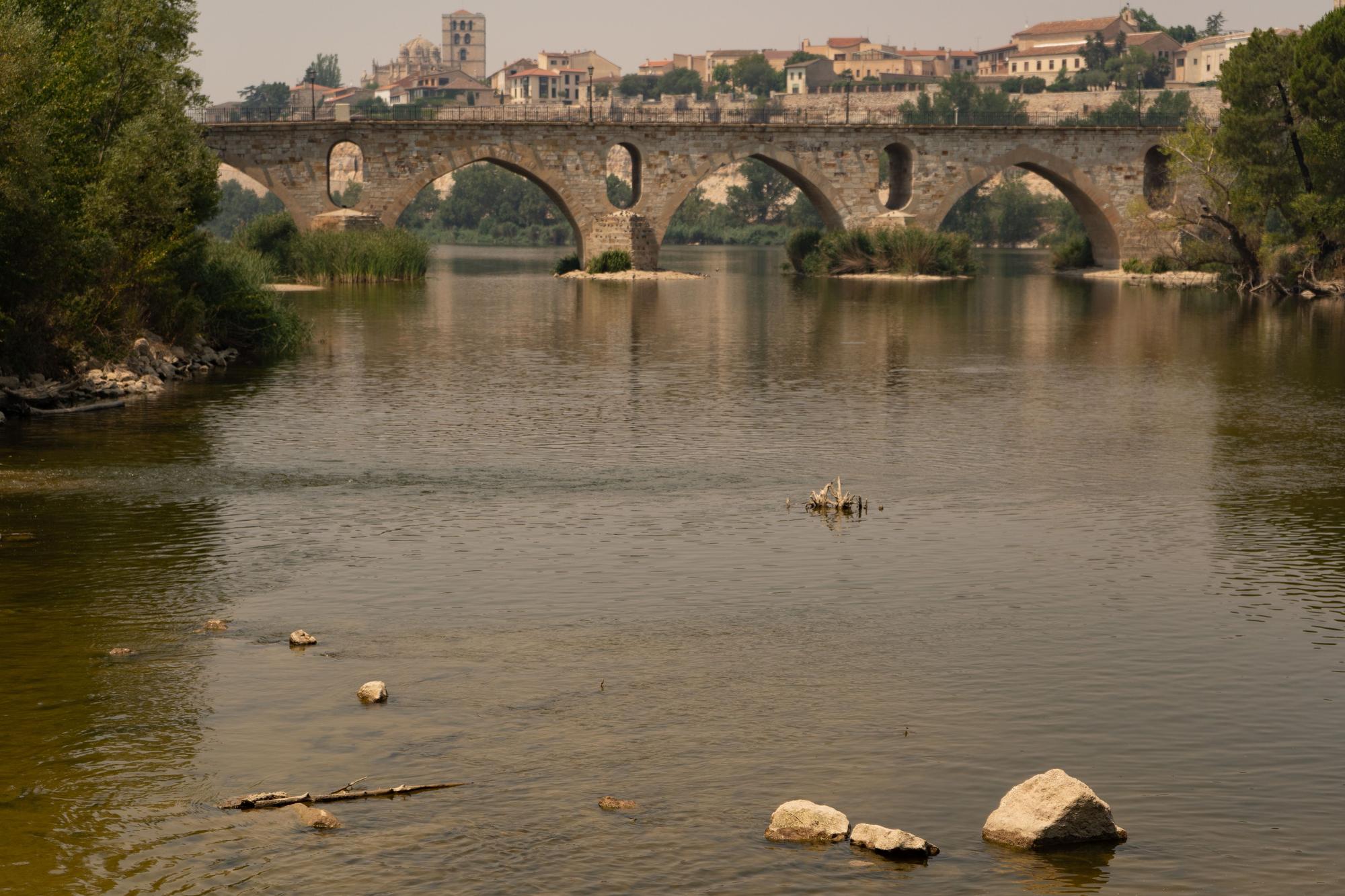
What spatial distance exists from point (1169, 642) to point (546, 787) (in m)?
5.44

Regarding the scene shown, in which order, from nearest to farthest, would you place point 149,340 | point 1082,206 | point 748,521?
point 748,521
point 149,340
point 1082,206

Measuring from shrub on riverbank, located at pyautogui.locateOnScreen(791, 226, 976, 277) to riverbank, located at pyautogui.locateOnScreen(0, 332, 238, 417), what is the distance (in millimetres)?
39245

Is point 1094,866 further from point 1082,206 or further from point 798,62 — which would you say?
point 798,62

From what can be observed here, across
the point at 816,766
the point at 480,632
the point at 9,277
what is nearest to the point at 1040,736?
the point at 816,766

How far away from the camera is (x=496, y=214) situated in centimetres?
12400

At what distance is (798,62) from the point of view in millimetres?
180250

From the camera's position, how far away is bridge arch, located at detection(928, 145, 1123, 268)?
2835 inches

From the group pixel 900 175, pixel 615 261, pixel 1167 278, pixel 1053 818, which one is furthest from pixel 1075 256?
pixel 1053 818

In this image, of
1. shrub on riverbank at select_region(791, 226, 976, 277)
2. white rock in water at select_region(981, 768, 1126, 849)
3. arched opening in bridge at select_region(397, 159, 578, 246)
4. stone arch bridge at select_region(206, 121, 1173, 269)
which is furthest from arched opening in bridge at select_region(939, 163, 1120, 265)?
white rock in water at select_region(981, 768, 1126, 849)

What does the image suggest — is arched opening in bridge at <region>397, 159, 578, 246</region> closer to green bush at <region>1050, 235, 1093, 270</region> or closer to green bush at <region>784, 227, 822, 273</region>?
green bush at <region>784, 227, 822, 273</region>

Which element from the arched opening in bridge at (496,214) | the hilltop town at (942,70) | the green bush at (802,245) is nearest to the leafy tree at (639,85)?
the hilltop town at (942,70)

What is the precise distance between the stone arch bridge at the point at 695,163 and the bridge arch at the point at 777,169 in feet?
0.20

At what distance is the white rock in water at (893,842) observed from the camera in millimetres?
8648

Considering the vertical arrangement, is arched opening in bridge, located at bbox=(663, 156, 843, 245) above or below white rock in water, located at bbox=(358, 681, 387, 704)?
above
